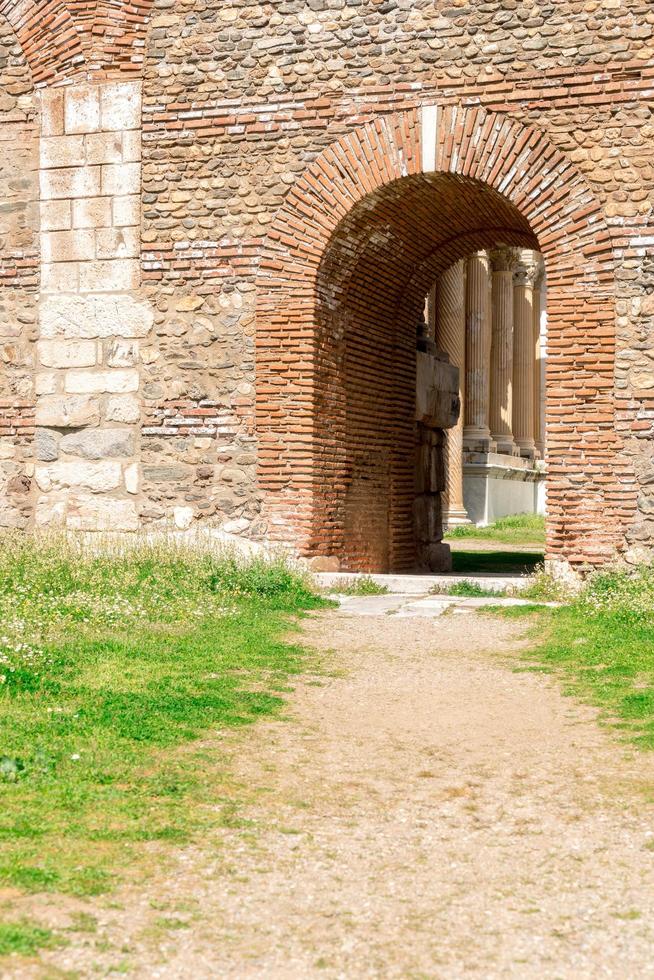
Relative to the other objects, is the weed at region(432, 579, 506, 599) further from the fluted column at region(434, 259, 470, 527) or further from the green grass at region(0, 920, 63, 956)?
the fluted column at region(434, 259, 470, 527)

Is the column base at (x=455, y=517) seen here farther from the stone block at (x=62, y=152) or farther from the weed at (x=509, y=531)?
the stone block at (x=62, y=152)

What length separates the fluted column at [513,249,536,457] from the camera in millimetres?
31875

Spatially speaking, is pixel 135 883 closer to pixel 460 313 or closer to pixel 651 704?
pixel 651 704

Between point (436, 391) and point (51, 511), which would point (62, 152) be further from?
point (436, 391)

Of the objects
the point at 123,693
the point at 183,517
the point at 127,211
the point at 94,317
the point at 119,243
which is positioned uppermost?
the point at 127,211

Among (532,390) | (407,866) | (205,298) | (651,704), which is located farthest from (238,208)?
(532,390)

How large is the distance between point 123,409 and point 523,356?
75.5 ft

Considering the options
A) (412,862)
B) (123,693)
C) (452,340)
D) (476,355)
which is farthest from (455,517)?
(412,862)

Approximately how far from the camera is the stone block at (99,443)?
10.8 metres

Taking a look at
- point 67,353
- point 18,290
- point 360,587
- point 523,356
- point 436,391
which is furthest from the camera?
point 523,356

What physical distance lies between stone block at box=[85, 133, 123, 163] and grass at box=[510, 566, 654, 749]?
5.58 metres

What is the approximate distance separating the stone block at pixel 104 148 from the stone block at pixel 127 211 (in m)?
0.36

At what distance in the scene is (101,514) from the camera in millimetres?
10867

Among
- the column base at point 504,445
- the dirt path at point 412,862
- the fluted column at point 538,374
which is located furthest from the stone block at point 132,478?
the fluted column at point 538,374
